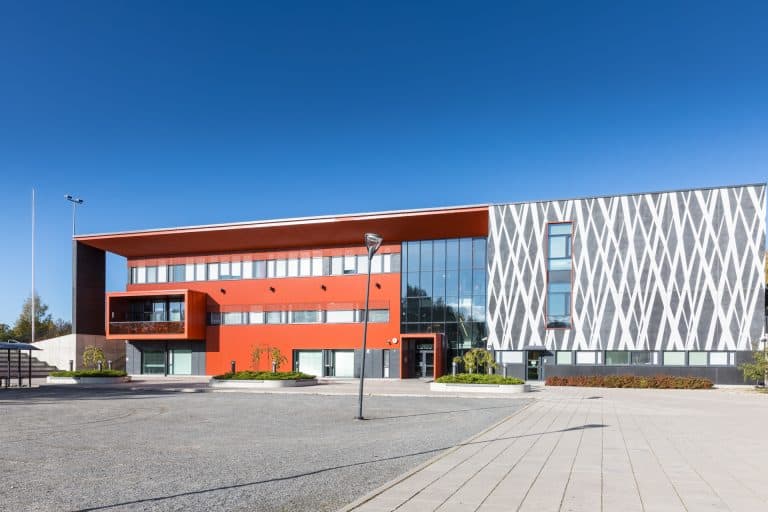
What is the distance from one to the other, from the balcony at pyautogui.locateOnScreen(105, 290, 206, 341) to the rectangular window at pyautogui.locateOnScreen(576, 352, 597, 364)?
95.4 ft

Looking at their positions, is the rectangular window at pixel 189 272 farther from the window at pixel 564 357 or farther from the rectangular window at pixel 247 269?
→ the window at pixel 564 357

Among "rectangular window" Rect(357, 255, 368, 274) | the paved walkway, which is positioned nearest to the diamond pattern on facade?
"rectangular window" Rect(357, 255, 368, 274)

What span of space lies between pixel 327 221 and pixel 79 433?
1184 inches

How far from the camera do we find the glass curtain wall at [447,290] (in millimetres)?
43875

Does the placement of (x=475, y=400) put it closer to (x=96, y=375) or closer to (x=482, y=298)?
(x=482, y=298)

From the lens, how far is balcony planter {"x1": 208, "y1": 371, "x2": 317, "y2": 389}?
35.2m

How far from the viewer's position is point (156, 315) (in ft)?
172

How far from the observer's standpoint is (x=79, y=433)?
15.3 metres

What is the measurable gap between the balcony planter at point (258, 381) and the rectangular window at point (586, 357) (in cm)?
1758

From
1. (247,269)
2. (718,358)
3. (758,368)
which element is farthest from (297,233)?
(758,368)

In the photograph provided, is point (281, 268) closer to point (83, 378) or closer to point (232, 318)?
point (232, 318)

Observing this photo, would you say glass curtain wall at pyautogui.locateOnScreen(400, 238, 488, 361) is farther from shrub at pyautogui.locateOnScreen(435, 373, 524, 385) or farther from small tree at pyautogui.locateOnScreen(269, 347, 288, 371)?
shrub at pyautogui.locateOnScreen(435, 373, 524, 385)

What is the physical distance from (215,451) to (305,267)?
121 feet

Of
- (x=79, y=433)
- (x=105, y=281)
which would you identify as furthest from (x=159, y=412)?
(x=105, y=281)
